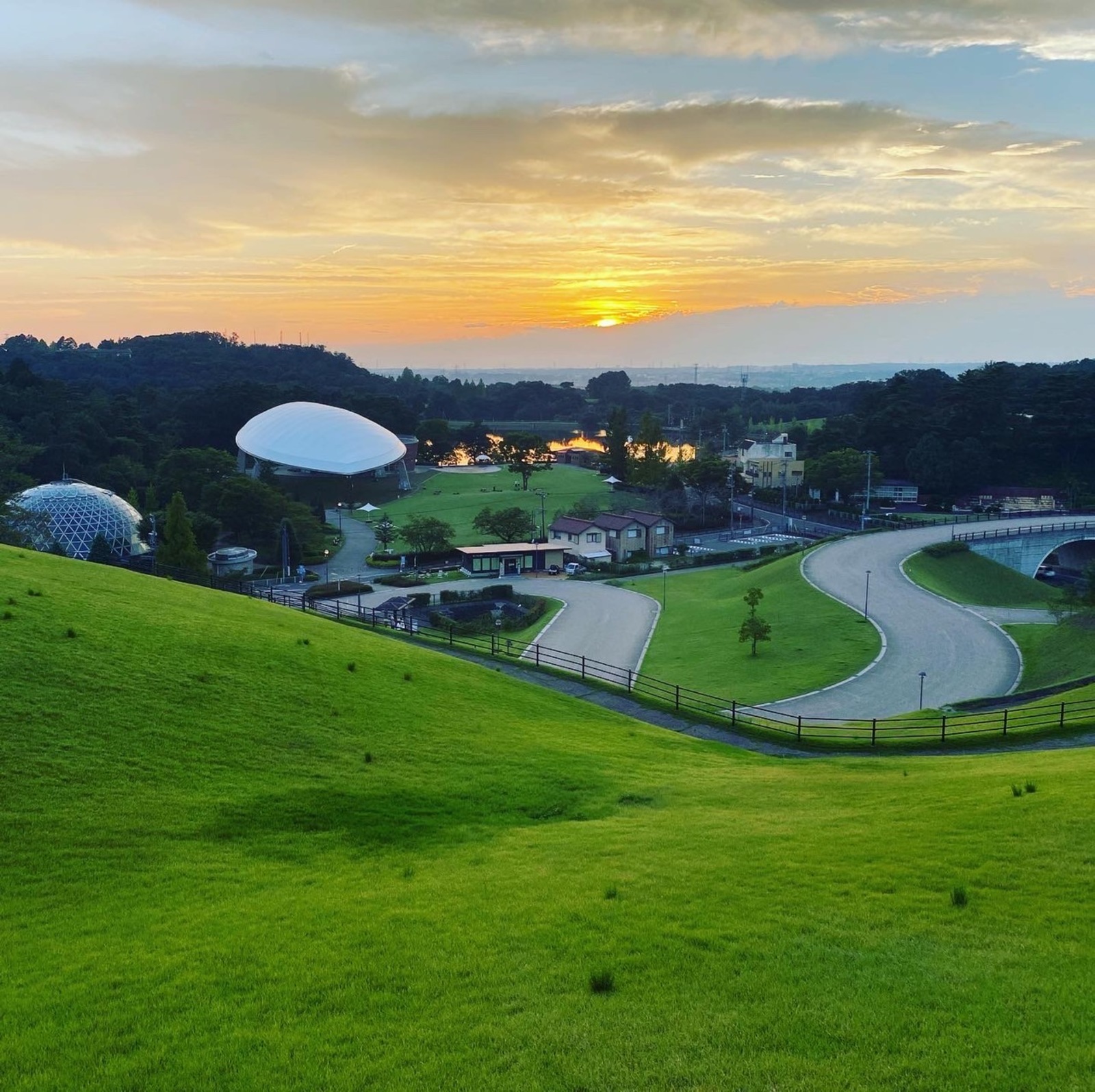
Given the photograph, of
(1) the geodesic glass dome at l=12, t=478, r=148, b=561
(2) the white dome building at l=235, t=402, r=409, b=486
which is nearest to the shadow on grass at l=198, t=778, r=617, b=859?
(1) the geodesic glass dome at l=12, t=478, r=148, b=561

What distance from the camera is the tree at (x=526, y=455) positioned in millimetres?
95938

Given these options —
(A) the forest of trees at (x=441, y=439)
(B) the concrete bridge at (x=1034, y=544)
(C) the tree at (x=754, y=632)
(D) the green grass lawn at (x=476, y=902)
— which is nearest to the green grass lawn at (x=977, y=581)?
(B) the concrete bridge at (x=1034, y=544)

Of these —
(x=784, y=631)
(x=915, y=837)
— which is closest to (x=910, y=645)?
(x=784, y=631)

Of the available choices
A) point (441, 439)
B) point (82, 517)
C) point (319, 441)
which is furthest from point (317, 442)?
point (82, 517)

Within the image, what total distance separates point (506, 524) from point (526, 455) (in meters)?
30.1

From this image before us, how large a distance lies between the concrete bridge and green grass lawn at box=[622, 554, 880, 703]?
15.9 metres

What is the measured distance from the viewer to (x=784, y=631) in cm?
4153

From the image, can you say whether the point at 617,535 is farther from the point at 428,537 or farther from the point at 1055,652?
the point at 1055,652

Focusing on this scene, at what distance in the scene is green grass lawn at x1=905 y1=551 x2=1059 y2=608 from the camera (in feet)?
164

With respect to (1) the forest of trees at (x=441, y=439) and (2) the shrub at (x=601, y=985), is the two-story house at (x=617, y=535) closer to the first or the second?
(1) the forest of trees at (x=441, y=439)

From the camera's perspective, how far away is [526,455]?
316ft

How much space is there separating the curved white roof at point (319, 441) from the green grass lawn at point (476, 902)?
2983 inches

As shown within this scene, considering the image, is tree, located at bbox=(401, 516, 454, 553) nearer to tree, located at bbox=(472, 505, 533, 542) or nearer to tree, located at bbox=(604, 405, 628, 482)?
tree, located at bbox=(472, 505, 533, 542)

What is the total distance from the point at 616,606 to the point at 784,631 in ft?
38.1
